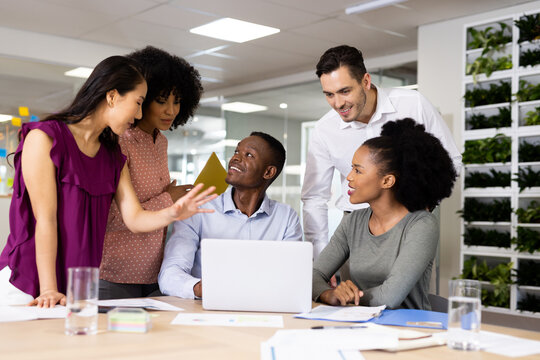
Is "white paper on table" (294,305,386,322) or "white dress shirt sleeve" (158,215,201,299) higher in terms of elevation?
"white dress shirt sleeve" (158,215,201,299)

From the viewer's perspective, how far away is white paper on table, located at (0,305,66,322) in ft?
5.11

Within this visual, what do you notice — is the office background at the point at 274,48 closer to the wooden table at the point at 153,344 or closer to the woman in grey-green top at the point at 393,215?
the woman in grey-green top at the point at 393,215

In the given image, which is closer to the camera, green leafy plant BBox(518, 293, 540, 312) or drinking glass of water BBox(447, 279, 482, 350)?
drinking glass of water BBox(447, 279, 482, 350)

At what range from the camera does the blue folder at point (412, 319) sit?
1.64m

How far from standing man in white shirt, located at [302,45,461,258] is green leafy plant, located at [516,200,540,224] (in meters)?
2.14

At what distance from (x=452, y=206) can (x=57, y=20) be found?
13.1 feet

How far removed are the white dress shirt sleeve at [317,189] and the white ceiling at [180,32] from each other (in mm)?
2381

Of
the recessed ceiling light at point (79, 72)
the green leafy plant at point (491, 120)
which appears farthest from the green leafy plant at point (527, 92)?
the recessed ceiling light at point (79, 72)

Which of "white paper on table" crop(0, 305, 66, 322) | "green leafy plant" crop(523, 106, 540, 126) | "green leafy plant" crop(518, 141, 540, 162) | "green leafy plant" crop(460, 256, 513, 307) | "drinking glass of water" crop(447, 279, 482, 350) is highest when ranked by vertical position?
"green leafy plant" crop(523, 106, 540, 126)

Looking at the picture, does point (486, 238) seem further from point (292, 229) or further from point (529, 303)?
point (292, 229)

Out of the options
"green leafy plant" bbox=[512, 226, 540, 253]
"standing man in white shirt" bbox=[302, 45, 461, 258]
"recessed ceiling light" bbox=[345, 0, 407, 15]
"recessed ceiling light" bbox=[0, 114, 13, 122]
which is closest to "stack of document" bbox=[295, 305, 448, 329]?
"standing man in white shirt" bbox=[302, 45, 461, 258]

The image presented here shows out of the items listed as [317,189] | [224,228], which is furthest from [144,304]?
[317,189]

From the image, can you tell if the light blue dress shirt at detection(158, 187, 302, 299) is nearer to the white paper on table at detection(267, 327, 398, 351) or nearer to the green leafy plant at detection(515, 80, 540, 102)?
the white paper on table at detection(267, 327, 398, 351)

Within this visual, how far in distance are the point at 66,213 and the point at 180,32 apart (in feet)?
14.3
